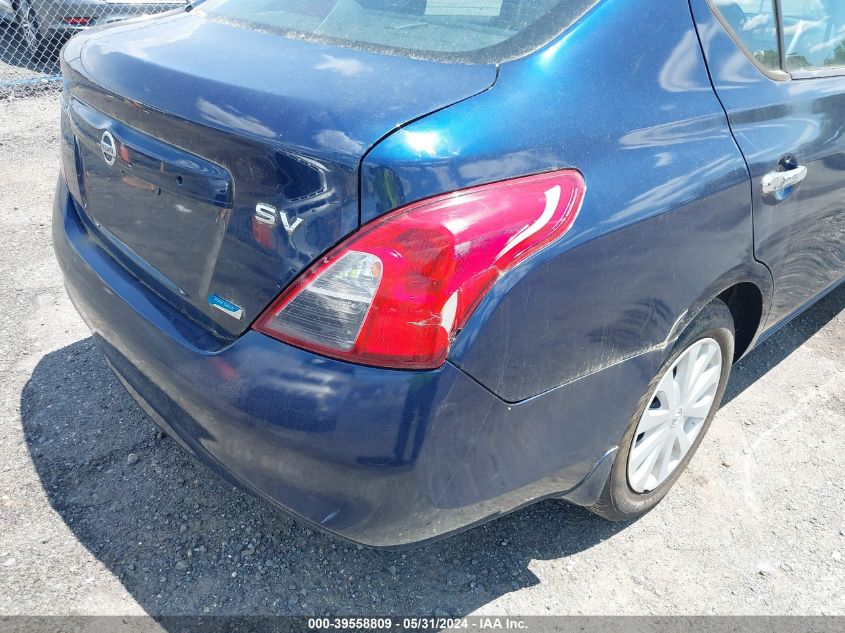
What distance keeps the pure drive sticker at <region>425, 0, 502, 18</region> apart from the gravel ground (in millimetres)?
1481

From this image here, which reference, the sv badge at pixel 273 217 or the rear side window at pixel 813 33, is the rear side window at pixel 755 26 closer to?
the rear side window at pixel 813 33

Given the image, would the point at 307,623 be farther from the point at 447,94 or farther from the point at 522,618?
the point at 447,94

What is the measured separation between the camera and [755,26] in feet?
6.96

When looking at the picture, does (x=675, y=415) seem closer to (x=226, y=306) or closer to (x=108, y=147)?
(x=226, y=306)

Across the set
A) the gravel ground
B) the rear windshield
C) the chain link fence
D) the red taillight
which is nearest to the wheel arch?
the gravel ground

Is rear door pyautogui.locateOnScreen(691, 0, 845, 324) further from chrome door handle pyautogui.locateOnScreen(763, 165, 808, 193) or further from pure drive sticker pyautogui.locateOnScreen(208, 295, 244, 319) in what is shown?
pure drive sticker pyautogui.locateOnScreen(208, 295, 244, 319)

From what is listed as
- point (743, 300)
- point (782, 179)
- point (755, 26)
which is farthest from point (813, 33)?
point (743, 300)

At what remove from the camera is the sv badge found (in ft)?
4.82

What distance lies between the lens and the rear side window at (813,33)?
228 centimetres

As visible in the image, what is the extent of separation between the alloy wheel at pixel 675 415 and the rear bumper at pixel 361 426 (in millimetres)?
283

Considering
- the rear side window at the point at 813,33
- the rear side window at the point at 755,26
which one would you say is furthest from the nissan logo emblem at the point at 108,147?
the rear side window at the point at 813,33

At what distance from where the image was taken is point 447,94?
152cm

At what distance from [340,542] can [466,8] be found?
1514 mm

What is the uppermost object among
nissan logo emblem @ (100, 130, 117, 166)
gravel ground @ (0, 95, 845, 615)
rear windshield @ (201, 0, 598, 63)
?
rear windshield @ (201, 0, 598, 63)
